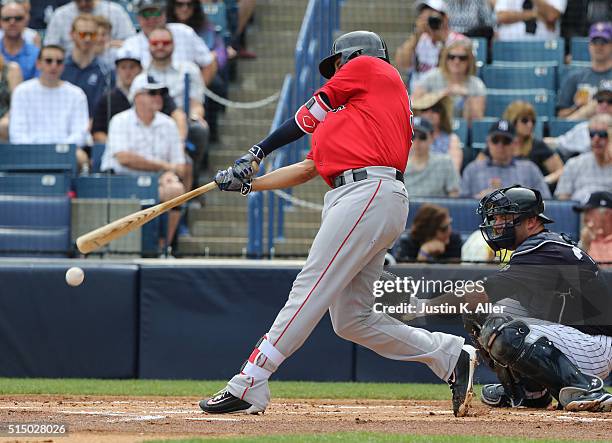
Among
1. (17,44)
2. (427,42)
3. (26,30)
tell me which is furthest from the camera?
(26,30)

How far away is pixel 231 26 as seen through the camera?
42.2ft

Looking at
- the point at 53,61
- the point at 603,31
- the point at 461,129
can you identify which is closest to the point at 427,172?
the point at 461,129

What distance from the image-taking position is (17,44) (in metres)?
11.8

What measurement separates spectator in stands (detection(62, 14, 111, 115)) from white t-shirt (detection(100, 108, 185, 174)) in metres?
1.19

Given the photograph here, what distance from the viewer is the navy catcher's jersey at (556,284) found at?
6090 millimetres

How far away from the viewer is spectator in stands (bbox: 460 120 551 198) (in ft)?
32.6

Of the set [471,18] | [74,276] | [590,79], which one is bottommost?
[74,276]

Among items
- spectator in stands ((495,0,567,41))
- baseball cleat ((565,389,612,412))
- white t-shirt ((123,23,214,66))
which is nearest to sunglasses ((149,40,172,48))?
white t-shirt ((123,23,214,66))

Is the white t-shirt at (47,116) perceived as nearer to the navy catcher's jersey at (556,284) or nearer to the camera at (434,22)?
the camera at (434,22)

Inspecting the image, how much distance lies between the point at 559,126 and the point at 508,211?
501cm

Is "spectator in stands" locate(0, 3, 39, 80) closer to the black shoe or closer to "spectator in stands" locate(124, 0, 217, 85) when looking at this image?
"spectator in stands" locate(124, 0, 217, 85)

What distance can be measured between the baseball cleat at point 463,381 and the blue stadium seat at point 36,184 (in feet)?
17.1

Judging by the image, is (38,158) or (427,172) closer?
(427,172)

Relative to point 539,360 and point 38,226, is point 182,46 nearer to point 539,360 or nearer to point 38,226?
point 38,226
